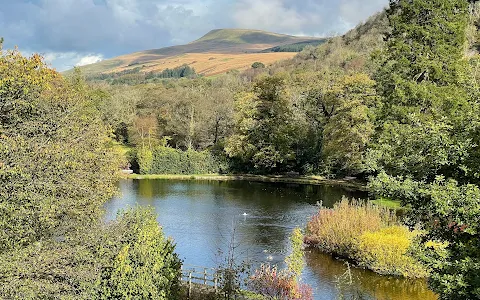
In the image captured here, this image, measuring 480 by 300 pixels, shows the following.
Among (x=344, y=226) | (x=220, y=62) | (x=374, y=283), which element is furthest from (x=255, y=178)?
(x=220, y=62)

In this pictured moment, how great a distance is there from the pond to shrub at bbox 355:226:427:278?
456 mm

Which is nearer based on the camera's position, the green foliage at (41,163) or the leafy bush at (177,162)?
the green foliage at (41,163)

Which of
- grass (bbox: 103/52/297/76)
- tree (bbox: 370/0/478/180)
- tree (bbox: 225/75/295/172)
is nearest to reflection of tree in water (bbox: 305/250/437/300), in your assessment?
tree (bbox: 370/0/478/180)

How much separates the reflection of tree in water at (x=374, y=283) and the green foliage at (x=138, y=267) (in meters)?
9.13

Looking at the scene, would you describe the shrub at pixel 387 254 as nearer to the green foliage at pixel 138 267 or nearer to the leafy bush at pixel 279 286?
the leafy bush at pixel 279 286

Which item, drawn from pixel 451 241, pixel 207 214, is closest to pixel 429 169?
pixel 451 241

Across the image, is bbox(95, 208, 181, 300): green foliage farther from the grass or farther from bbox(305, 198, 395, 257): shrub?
the grass

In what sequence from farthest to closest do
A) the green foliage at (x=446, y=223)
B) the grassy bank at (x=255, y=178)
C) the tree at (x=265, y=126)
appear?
the tree at (x=265, y=126) → the grassy bank at (x=255, y=178) → the green foliage at (x=446, y=223)

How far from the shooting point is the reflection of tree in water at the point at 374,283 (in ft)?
55.5

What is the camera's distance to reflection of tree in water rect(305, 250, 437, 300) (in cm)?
1691

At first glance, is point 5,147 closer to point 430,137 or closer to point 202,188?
point 430,137

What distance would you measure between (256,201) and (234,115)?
59.1 ft

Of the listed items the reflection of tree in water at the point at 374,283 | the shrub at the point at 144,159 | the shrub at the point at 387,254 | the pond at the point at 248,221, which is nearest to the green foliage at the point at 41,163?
the pond at the point at 248,221

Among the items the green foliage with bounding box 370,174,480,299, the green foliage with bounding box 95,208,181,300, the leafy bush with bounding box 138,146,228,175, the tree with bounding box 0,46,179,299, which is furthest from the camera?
the leafy bush with bounding box 138,146,228,175
